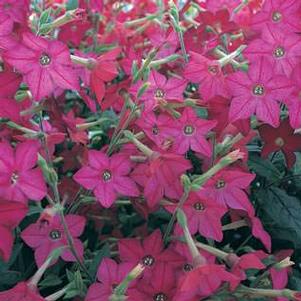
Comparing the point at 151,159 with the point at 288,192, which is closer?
the point at 151,159

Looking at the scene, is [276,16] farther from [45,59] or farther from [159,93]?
[45,59]

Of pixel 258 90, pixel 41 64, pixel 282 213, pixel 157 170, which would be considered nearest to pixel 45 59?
pixel 41 64

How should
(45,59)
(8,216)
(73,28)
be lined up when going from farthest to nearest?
(73,28) → (45,59) → (8,216)

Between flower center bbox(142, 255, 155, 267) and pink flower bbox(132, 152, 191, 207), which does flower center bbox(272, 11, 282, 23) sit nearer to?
pink flower bbox(132, 152, 191, 207)

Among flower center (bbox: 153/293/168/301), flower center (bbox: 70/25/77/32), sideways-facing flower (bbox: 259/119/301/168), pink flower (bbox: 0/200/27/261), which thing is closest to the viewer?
pink flower (bbox: 0/200/27/261)

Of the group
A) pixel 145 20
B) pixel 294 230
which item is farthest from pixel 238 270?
pixel 145 20

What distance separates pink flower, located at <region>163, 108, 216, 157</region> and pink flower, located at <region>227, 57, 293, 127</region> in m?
0.06

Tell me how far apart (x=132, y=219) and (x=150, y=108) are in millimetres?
308

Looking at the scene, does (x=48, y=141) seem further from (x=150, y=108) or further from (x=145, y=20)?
(x=145, y=20)

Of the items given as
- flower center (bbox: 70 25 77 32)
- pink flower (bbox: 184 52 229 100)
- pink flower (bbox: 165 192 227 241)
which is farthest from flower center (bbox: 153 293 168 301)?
flower center (bbox: 70 25 77 32)

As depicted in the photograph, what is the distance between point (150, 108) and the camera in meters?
1.14

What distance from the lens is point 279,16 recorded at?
4.07 feet

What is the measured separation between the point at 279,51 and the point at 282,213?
290 millimetres

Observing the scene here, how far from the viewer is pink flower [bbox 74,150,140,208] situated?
1.12 m
